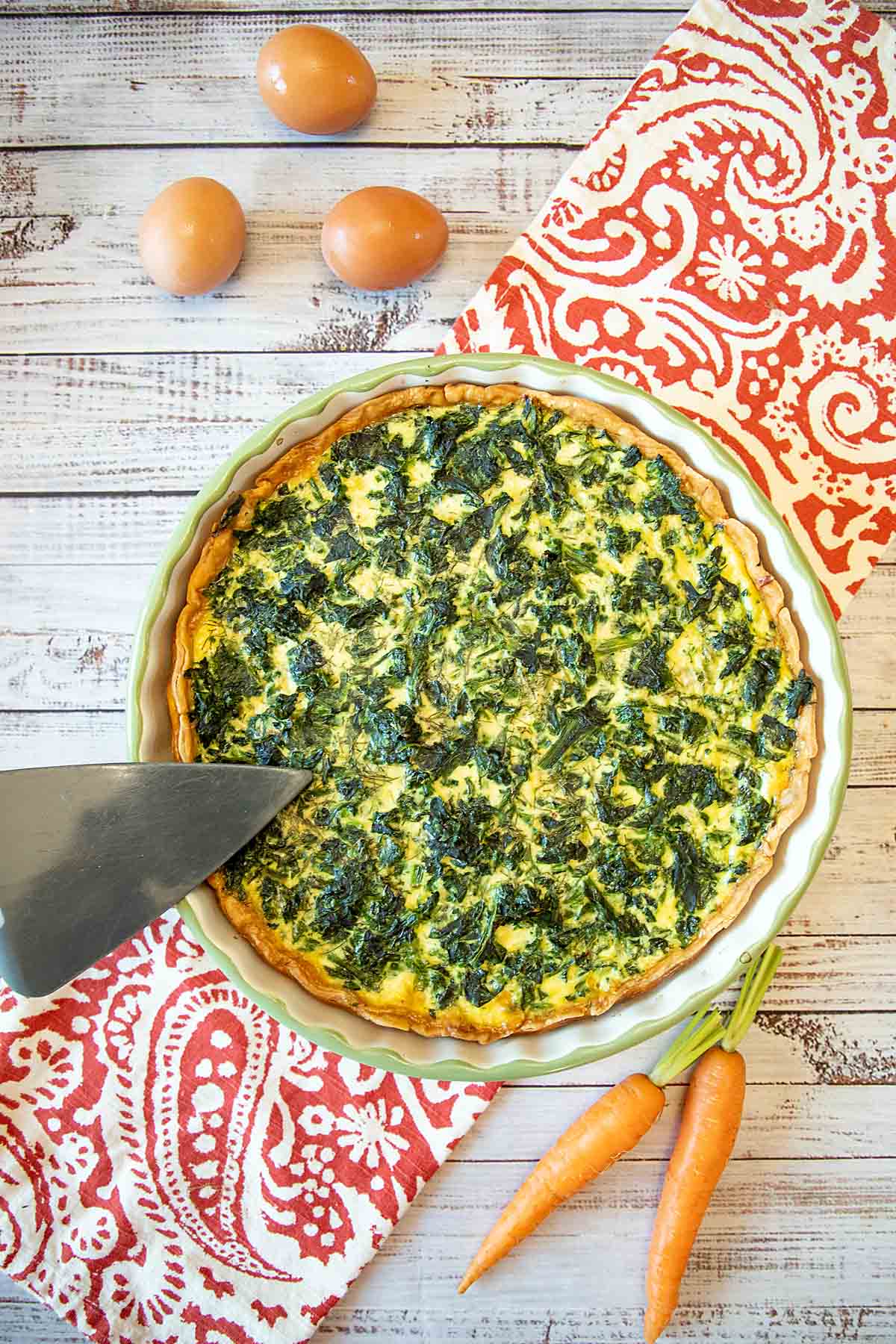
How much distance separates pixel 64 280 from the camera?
2.55m

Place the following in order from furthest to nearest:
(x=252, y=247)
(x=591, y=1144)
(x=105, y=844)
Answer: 1. (x=252, y=247)
2. (x=591, y=1144)
3. (x=105, y=844)

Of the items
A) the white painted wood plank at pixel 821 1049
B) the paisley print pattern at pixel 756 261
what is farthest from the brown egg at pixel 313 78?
the white painted wood plank at pixel 821 1049

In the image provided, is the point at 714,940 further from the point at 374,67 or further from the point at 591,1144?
the point at 374,67

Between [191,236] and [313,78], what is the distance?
0.45 metres

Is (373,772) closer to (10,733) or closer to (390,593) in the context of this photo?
(390,593)

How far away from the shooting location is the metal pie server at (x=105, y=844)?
209cm

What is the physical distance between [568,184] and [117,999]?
2.12 meters

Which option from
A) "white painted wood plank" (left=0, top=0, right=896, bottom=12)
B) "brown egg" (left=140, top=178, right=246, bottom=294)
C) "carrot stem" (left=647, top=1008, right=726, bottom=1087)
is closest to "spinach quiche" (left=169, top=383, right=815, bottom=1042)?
"carrot stem" (left=647, top=1008, right=726, bottom=1087)

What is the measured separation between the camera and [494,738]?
2.15 metres

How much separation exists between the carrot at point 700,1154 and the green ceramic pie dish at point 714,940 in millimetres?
342

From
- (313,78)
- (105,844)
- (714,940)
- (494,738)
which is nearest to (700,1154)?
(714,940)

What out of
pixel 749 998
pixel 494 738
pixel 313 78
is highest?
pixel 313 78

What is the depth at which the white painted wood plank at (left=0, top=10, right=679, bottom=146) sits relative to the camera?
2.58 metres

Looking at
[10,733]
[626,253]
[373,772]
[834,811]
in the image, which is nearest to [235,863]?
[373,772]
